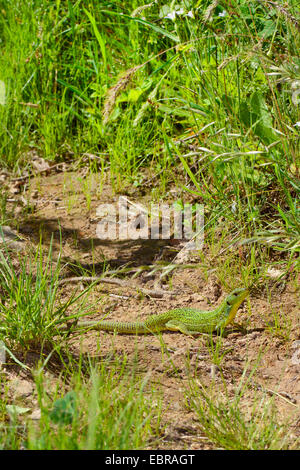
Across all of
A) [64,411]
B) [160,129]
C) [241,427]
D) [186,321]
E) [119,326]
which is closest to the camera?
[64,411]

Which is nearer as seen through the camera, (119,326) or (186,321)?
(119,326)

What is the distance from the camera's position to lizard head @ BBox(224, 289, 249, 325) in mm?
3562

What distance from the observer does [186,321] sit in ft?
12.2

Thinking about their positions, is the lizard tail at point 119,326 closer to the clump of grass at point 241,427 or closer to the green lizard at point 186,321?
the green lizard at point 186,321

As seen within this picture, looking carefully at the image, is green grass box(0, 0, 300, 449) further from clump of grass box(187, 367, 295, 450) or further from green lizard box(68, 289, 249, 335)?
green lizard box(68, 289, 249, 335)

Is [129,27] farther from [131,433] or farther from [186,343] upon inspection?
[131,433]

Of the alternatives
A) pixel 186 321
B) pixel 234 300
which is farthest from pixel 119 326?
pixel 234 300

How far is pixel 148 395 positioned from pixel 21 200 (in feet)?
9.07

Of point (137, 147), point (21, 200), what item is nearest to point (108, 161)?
point (137, 147)

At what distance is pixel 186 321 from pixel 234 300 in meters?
0.34

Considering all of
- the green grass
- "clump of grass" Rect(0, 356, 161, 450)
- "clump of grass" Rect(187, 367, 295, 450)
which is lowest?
"clump of grass" Rect(187, 367, 295, 450)

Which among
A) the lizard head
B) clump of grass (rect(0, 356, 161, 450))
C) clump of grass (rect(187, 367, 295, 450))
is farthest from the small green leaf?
the lizard head

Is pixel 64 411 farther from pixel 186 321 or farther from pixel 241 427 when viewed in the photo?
pixel 186 321

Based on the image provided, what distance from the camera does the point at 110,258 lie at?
4.38 meters
